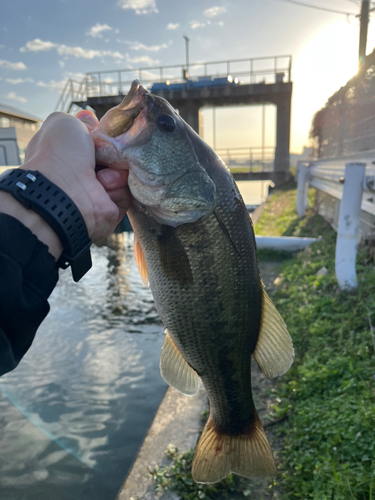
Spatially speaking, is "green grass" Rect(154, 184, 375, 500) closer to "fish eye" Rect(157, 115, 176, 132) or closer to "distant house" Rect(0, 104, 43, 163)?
"fish eye" Rect(157, 115, 176, 132)

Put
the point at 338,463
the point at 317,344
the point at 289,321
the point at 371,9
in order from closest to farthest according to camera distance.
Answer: the point at 338,463 < the point at 317,344 < the point at 289,321 < the point at 371,9

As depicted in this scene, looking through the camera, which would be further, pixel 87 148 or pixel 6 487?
pixel 6 487

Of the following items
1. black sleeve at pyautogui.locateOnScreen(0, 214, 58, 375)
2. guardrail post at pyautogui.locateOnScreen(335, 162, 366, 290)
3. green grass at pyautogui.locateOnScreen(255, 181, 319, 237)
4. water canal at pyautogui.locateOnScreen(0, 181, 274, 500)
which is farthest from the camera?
green grass at pyautogui.locateOnScreen(255, 181, 319, 237)

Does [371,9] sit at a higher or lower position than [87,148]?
higher

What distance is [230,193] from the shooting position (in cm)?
167

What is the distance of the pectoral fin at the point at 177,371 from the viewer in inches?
76.6

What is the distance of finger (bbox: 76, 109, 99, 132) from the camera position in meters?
1.63

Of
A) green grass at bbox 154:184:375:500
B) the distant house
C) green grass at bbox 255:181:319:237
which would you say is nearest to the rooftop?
the distant house

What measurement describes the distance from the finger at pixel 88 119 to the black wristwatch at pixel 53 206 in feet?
1.52

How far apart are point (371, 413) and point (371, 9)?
16.6m

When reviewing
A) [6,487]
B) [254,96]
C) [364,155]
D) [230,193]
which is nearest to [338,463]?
[230,193]

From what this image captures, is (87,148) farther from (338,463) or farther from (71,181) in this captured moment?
(338,463)

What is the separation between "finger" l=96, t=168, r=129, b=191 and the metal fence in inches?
184

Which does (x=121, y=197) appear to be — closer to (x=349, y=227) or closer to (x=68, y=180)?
(x=68, y=180)
